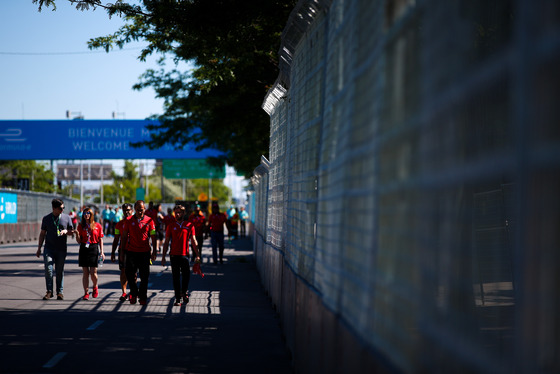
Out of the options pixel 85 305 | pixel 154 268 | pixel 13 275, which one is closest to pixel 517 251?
pixel 85 305

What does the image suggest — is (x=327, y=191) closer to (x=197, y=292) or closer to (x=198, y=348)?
(x=198, y=348)

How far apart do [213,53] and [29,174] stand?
9025cm

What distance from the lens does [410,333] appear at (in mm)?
3334

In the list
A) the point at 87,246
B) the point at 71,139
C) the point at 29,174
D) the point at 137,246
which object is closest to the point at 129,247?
the point at 137,246

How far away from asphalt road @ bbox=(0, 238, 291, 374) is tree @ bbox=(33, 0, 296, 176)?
16.4 feet

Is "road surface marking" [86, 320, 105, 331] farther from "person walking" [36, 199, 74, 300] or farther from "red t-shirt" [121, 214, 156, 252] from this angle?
"person walking" [36, 199, 74, 300]

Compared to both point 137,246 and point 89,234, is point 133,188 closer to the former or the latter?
point 89,234

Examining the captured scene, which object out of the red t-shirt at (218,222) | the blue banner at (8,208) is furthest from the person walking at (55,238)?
the blue banner at (8,208)

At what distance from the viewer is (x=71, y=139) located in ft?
Result: 178

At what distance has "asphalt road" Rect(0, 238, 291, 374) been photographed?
9141 mm

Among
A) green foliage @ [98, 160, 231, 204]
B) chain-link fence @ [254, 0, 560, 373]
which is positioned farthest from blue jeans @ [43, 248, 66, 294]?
green foliage @ [98, 160, 231, 204]

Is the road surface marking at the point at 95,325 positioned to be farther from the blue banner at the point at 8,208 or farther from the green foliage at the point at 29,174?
the green foliage at the point at 29,174

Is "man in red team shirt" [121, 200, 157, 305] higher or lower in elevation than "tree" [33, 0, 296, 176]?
lower

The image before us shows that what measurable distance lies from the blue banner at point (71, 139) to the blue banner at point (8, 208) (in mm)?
8428
